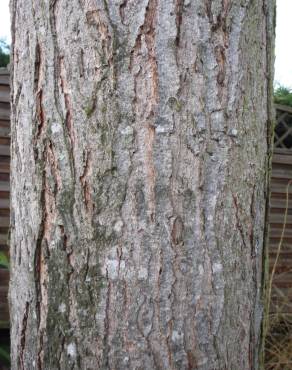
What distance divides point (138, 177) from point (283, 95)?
3792mm

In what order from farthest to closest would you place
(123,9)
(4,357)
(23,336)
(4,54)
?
(4,54) < (4,357) < (23,336) < (123,9)

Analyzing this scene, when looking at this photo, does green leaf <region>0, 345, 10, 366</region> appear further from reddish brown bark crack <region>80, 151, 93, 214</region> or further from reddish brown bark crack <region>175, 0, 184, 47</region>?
reddish brown bark crack <region>175, 0, 184, 47</region>

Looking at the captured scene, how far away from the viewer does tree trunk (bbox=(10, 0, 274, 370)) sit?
98 cm

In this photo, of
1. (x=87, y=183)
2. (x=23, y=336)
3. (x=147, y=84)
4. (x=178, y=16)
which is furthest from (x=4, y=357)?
(x=178, y=16)

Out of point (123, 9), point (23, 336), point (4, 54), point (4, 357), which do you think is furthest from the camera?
point (4, 54)

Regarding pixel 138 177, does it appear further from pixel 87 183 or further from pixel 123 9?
pixel 123 9

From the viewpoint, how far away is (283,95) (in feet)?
14.5

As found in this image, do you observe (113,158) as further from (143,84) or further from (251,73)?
(251,73)

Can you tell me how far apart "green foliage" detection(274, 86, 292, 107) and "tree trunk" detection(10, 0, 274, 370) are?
3538mm

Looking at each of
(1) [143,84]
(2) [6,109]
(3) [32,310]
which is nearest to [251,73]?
(1) [143,84]

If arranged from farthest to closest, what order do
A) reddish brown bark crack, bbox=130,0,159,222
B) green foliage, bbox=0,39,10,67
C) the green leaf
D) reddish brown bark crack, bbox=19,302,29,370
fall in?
green foliage, bbox=0,39,10,67
the green leaf
reddish brown bark crack, bbox=19,302,29,370
reddish brown bark crack, bbox=130,0,159,222

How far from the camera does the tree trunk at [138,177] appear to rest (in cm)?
98

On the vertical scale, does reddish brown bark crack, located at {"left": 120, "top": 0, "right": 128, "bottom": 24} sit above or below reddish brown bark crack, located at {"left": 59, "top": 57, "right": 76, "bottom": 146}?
above

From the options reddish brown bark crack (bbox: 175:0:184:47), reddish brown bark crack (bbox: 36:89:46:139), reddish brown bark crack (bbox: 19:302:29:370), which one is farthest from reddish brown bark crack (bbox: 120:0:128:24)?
reddish brown bark crack (bbox: 19:302:29:370)
